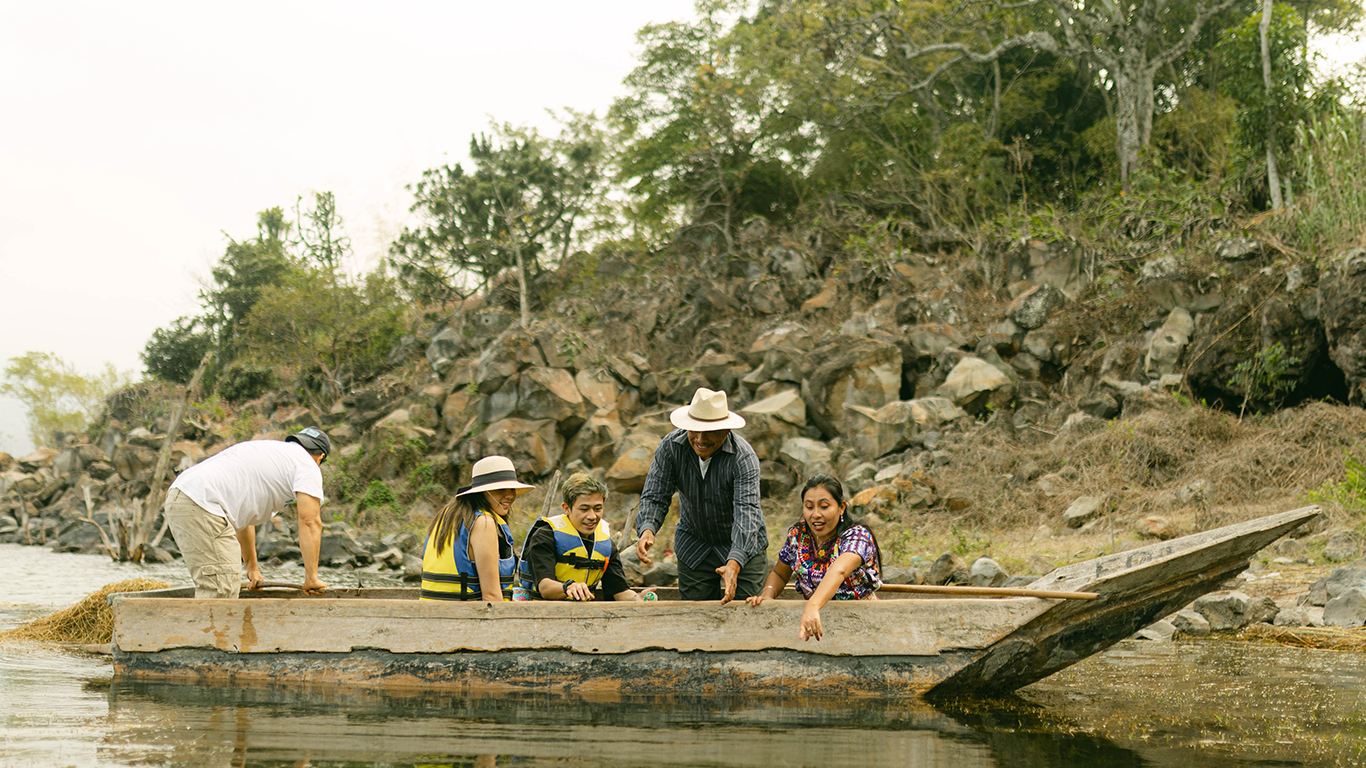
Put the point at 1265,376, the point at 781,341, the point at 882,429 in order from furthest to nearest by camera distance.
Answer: the point at 781,341 → the point at 882,429 → the point at 1265,376

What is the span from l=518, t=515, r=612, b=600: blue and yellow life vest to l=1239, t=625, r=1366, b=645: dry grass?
15.9 ft

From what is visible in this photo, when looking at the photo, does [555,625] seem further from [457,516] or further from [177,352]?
[177,352]

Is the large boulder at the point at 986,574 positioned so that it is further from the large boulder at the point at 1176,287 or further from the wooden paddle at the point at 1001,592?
the large boulder at the point at 1176,287

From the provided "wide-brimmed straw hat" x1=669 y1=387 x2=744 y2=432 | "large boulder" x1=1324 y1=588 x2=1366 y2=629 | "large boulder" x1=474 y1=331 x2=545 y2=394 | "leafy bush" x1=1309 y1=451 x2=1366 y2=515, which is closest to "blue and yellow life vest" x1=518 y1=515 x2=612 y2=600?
"wide-brimmed straw hat" x1=669 y1=387 x2=744 y2=432

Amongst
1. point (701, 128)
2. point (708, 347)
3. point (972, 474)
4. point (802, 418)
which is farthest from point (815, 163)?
point (972, 474)

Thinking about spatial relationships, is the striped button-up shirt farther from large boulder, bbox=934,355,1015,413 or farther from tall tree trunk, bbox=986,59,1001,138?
tall tree trunk, bbox=986,59,1001,138

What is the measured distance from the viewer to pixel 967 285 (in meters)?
18.9

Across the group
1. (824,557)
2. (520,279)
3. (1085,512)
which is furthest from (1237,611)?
(520,279)

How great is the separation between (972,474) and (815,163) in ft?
48.2

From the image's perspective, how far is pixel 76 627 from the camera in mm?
7402

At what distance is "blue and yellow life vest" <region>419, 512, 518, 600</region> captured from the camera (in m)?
5.39

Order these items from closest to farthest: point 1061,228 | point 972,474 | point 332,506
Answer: point 972,474
point 1061,228
point 332,506

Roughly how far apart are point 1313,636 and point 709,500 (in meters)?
4.52

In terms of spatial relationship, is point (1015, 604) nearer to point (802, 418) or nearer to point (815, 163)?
point (802, 418)
